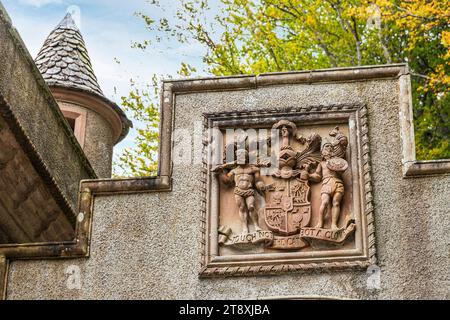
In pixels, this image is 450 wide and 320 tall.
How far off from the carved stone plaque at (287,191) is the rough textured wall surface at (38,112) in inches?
86.3

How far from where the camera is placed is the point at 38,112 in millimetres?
12008

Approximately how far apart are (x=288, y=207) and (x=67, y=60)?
355 inches

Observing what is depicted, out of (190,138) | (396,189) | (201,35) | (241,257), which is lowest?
(241,257)

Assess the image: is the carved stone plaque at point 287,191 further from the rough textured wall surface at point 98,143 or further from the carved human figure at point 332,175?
the rough textured wall surface at point 98,143

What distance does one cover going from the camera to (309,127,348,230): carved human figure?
10258 millimetres

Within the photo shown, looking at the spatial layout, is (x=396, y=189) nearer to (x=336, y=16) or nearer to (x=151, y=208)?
(x=151, y=208)

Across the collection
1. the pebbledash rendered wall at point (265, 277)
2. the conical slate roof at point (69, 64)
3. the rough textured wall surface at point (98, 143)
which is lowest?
the pebbledash rendered wall at point (265, 277)

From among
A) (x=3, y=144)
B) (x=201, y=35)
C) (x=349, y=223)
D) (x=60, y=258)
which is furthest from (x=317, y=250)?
(x=201, y=35)

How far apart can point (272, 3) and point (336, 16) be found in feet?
5.30

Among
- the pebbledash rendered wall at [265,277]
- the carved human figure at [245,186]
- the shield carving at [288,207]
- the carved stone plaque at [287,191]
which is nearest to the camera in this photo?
the pebbledash rendered wall at [265,277]

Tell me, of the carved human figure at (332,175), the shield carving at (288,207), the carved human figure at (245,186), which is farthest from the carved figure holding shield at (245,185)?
the carved human figure at (332,175)

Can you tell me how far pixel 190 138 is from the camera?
11.0m

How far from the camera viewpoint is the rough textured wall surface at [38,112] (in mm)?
10969

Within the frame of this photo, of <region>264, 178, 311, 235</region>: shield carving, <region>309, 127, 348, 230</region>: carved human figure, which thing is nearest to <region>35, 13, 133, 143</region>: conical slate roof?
<region>264, 178, 311, 235</region>: shield carving
